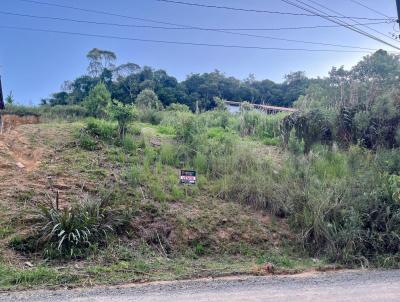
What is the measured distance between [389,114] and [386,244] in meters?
Result: 5.18

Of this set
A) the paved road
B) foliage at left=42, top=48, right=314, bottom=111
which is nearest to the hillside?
the paved road

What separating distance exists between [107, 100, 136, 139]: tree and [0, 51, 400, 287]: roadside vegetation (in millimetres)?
26

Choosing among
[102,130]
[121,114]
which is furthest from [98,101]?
[121,114]

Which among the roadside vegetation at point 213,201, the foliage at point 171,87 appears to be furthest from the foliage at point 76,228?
the foliage at point 171,87

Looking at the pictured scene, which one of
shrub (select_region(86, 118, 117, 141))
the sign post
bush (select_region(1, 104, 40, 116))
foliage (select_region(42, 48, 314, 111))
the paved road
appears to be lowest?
the paved road

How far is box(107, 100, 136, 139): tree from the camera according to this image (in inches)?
389

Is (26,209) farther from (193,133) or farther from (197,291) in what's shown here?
(193,133)

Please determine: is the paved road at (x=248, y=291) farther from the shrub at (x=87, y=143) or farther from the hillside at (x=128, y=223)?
the shrub at (x=87, y=143)

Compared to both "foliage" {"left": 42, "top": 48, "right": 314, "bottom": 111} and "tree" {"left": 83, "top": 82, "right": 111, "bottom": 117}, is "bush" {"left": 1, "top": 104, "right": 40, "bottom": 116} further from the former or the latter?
"foliage" {"left": 42, "top": 48, "right": 314, "bottom": 111}

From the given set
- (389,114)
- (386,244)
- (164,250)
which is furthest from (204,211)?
(389,114)

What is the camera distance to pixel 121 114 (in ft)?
32.3

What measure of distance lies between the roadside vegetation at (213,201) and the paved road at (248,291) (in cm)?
45

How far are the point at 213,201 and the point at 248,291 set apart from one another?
3.22 m

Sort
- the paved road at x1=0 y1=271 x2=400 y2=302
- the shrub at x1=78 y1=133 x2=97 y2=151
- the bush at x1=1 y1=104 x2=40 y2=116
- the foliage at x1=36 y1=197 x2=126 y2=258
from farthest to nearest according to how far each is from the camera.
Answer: the bush at x1=1 y1=104 x2=40 y2=116 < the shrub at x1=78 y1=133 x2=97 y2=151 < the foliage at x1=36 y1=197 x2=126 y2=258 < the paved road at x1=0 y1=271 x2=400 y2=302
